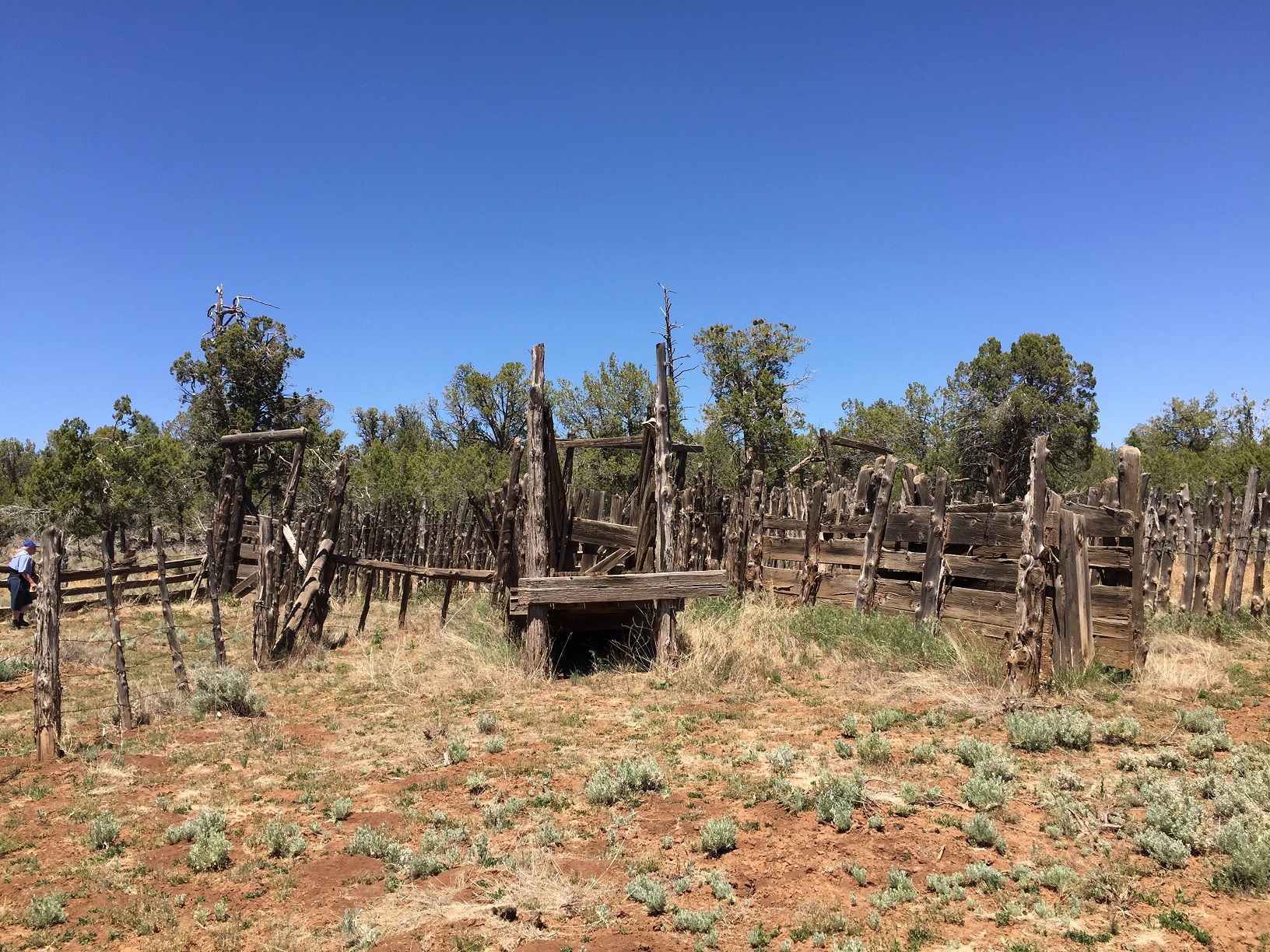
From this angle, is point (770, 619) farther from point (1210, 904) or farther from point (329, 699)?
point (1210, 904)

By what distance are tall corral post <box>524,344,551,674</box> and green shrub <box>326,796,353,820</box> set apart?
3.73m

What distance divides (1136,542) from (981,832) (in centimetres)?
464

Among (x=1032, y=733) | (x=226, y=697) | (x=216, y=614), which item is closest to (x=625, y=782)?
(x=1032, y=733)

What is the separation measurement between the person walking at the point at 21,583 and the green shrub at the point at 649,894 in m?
13.8

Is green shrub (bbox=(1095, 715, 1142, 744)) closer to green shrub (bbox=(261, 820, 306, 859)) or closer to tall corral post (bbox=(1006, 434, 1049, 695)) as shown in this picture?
tall corral post (bbox=(1006, 434, 1049, 695))

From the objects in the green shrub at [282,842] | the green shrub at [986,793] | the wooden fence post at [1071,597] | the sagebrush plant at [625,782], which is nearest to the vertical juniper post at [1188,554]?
the wooden fence post at [1071,597]

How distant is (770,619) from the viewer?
35.4ft

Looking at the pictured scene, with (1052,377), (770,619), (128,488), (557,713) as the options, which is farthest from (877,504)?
(1052,377)

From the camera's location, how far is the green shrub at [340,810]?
5.52 meters

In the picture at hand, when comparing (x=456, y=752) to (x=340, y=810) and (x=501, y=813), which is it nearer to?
(x=340, y=810)

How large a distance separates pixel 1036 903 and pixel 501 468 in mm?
38813

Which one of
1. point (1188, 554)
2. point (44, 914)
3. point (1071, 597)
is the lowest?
point (44, 914)

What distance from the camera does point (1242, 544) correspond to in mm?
10891

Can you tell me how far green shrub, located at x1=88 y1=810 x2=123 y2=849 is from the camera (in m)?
5.10
